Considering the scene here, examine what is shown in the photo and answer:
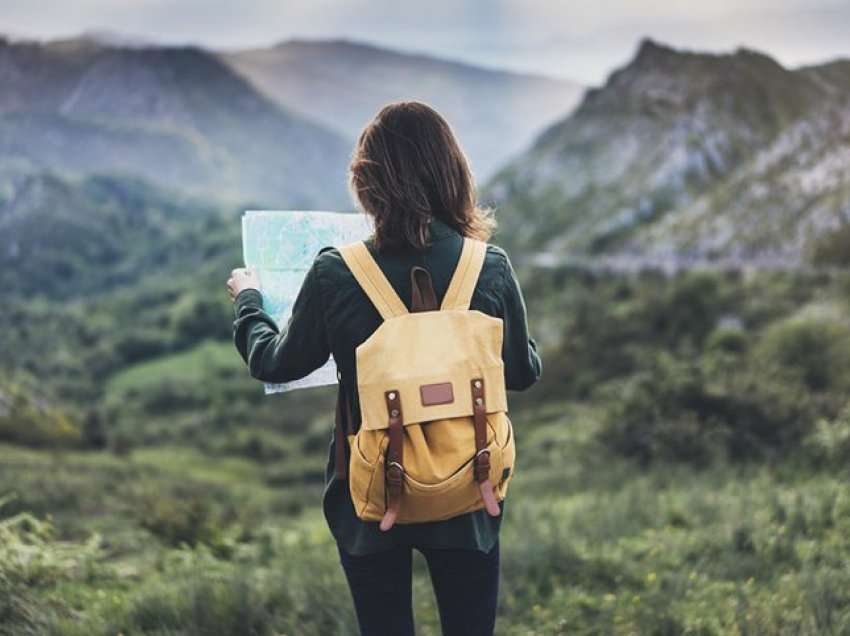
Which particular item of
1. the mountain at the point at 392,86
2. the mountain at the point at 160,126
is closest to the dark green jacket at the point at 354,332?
the mountain at the point at 160,126

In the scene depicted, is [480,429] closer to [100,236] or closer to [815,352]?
[815,352]

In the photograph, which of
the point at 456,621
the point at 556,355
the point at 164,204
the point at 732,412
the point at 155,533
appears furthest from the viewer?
the point at 164,204

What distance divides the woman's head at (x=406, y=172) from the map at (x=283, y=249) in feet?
0.96

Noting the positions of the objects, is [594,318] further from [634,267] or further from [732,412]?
[732,412]

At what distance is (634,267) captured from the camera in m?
48.3

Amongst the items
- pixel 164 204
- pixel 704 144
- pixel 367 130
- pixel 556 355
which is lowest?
pixel 556 355

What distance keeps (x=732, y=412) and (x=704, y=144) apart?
44.9 m

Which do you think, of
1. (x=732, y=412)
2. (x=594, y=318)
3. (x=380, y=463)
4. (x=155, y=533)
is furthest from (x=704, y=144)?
(x=380, y=463)

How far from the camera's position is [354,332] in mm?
1770

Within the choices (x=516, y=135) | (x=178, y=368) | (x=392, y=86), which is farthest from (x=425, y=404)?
(x=392, y=86)

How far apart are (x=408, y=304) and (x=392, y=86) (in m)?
171

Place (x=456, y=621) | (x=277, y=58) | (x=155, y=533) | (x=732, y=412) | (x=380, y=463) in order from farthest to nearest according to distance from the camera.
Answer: (x=277, y=58)
(x=732, y=412)
(x=155, y=533)
(x=456, y=621)
(x=380, y=463)

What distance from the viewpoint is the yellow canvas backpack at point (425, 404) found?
171 cm

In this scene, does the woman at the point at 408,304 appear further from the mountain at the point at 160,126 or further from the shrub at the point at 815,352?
the mountain at the point at 160,126
